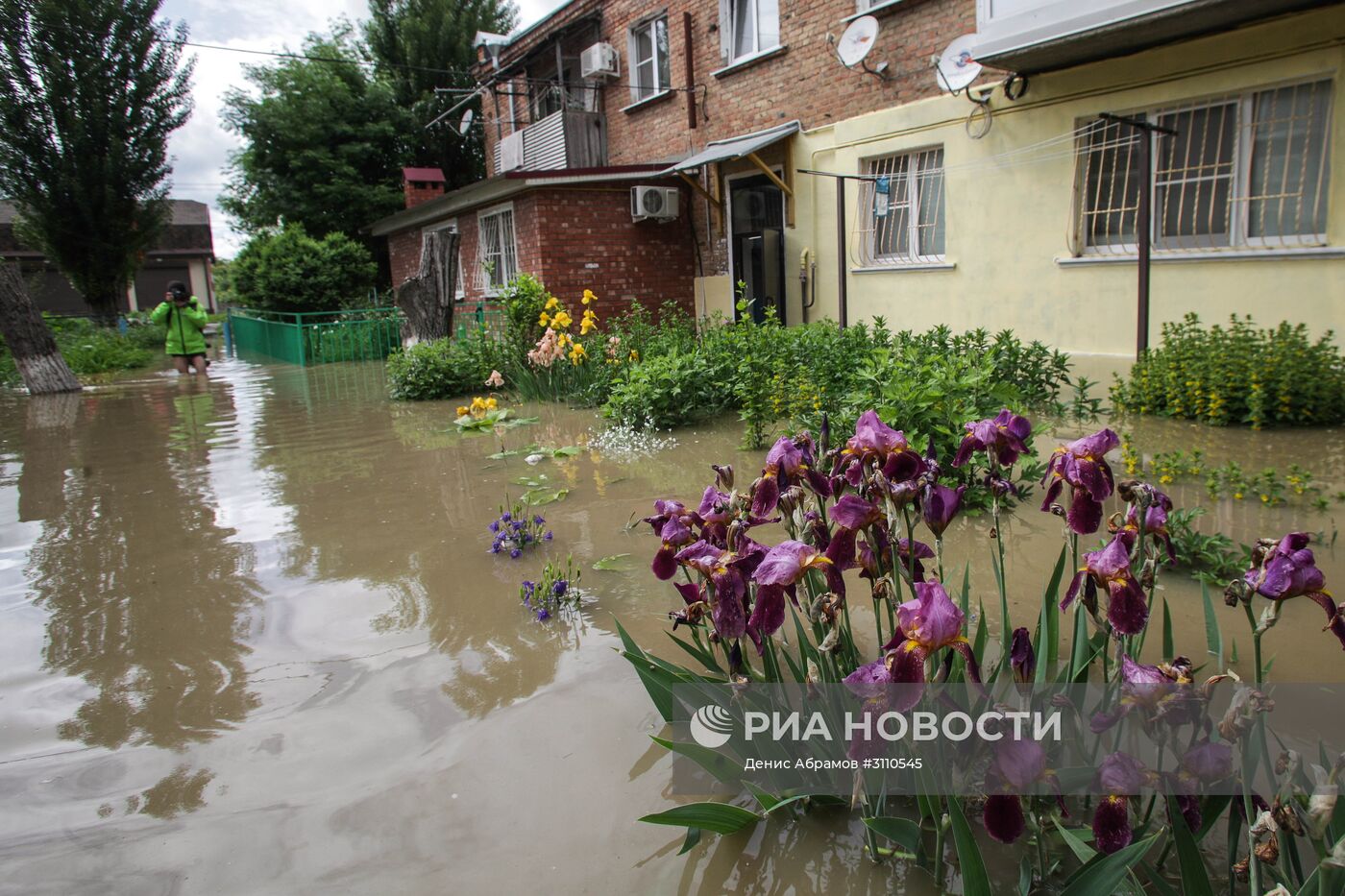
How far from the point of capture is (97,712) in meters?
3.06

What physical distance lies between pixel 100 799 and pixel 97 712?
0.64m

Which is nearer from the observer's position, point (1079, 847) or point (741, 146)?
point (1079, 847)

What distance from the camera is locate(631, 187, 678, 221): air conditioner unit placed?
531 inches

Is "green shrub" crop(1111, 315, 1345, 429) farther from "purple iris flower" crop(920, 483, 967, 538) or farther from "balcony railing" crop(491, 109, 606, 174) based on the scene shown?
"balcony railing" crop(491, 109, 606, 174)

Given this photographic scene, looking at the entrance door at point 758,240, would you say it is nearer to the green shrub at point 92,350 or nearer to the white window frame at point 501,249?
the white window frame at point 501,249

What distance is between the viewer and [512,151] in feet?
61.6

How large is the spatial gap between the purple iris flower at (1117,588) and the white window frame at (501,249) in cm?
1379

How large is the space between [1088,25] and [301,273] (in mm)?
17440

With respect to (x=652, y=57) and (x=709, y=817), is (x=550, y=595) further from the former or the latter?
(x=652, y=57)

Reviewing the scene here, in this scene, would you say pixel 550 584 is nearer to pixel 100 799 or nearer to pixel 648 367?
pixel 100 799

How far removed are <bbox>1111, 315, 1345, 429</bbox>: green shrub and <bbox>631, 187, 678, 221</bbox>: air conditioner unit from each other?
27.4ft

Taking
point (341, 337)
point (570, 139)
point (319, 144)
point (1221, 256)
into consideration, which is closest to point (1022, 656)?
point (1221, 256)

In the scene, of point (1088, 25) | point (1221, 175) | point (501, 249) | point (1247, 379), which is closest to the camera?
point (1247, 379)

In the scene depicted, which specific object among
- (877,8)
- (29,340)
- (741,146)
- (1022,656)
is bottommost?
(1022,656)
